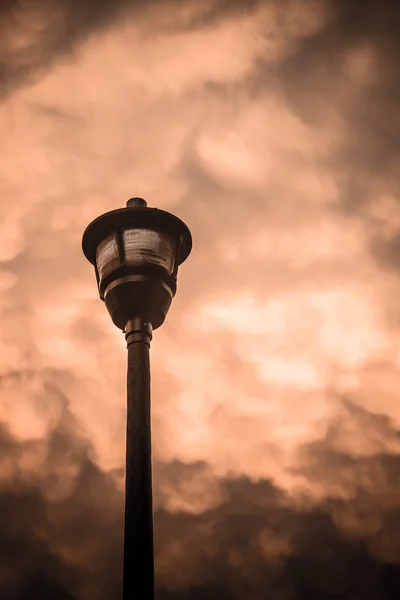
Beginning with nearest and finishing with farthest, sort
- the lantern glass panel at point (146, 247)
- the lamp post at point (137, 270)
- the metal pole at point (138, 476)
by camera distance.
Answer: the metal pole at point (138, 476) < the lamp post at point (137, 270) < the lantern glass panel at point (146, 247)

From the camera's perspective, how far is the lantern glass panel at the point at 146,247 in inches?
235

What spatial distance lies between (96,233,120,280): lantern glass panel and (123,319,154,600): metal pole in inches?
21.8

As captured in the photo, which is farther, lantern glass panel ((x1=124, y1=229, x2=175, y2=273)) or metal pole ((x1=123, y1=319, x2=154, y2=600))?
lantern glass panel ((x1=124, y1=229, x2=175, y2=273))

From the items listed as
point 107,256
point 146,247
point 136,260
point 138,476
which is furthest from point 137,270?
point 138,476

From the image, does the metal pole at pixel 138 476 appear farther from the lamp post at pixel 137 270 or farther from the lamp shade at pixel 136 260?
the lamp shade at pixel 136 260

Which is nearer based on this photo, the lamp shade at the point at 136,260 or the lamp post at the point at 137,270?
the lamp post at the point at 137,270

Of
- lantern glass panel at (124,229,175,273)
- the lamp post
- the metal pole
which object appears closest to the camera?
the metal pole

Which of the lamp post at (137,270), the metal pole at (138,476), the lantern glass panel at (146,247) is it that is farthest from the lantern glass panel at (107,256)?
the metal pole at (138,476)

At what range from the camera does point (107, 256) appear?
6.12m

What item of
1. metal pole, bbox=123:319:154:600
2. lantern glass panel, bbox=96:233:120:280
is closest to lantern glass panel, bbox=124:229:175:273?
lantern glass panel, bbox=96:233:120:280

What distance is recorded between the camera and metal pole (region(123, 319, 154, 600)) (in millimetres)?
4730

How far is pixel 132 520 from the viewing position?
4.91 meters

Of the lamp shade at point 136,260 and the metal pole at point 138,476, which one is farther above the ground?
the lamp shade at point 136,260

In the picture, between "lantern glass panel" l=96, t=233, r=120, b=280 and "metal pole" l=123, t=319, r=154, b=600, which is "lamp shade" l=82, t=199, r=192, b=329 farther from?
"metal pole" l=123, t=319, r=154, b=600
